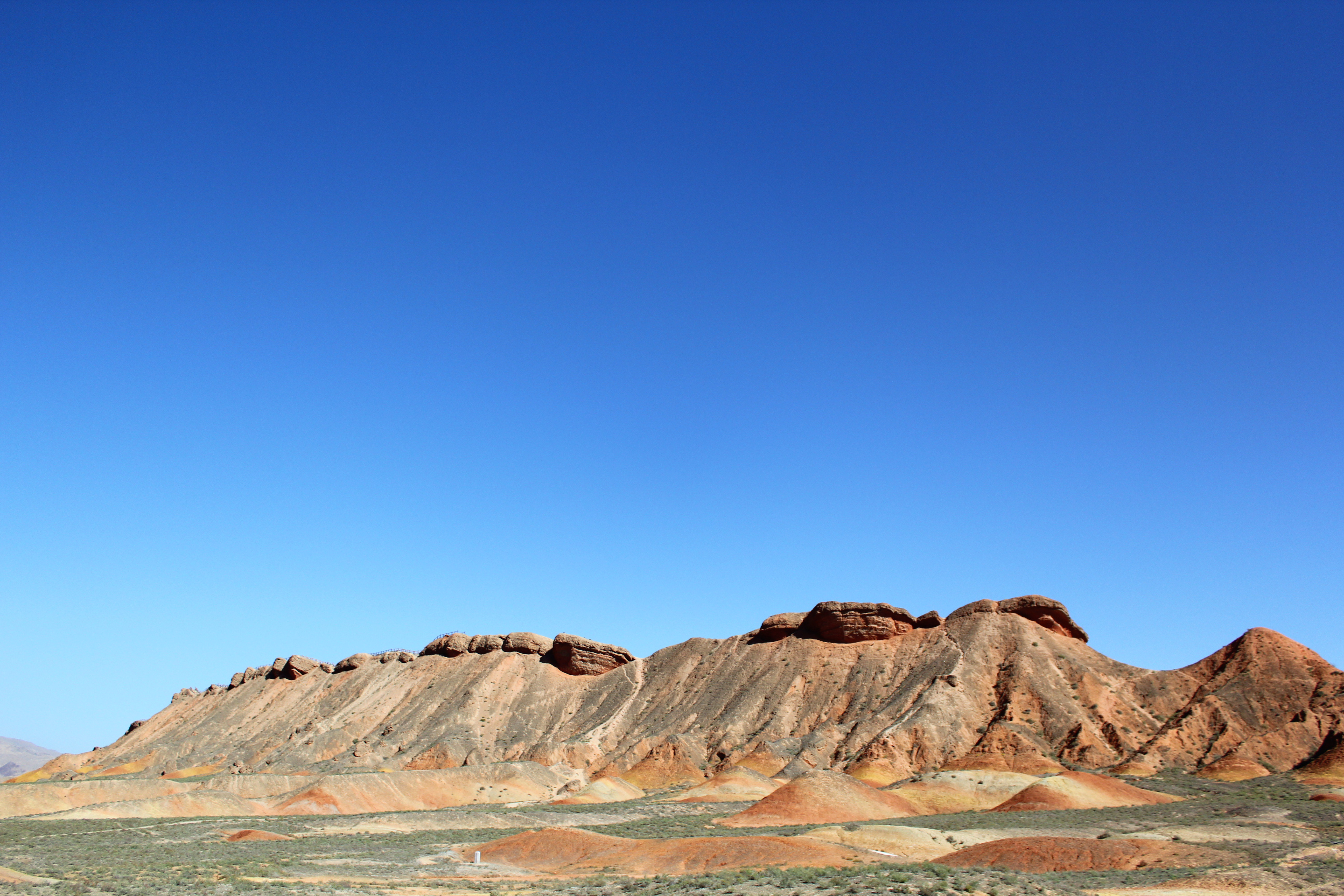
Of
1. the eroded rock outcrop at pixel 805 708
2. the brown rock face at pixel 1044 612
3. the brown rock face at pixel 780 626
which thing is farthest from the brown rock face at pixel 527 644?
the brown rock face at pixel 1044 612

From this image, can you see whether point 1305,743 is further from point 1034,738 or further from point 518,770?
point 518,770

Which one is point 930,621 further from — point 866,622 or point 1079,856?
point 1079,856

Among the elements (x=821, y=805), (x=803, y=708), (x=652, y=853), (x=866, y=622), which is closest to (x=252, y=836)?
(x=652, y=853)

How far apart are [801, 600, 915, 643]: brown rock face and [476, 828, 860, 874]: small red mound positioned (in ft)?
146

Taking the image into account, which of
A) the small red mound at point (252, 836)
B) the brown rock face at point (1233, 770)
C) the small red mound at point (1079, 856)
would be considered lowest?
the small red mound at point (252, 836)

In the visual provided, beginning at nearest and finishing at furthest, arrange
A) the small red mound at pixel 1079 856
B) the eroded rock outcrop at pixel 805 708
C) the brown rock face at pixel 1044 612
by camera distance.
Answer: the small red mound at pixel 1079 856, the eroded rock outcrop at pixel 805 708, the brown rock face at pixel 1044 612

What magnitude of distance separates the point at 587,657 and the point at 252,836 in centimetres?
5092

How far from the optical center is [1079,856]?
99.0 feet

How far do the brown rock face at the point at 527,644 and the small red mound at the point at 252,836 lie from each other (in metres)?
50.5

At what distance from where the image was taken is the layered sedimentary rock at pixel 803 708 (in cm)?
6088

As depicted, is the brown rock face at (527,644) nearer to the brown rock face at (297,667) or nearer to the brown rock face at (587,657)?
the brown rock face at (587,657)

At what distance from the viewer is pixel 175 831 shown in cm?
4659

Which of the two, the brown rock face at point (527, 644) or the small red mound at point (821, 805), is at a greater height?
the brown rock face at point (527, 644)

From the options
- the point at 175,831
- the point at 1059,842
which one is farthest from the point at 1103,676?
the point at 175,831
